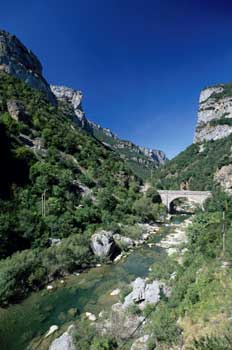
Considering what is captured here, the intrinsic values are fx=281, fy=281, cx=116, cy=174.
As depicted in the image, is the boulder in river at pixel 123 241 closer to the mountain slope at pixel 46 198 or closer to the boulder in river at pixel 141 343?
the mountain slope at pixel 46 198

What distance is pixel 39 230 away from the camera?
26.7 metres

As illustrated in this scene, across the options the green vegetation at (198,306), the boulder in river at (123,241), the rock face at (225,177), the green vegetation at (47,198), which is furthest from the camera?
the rock face at (225,177)

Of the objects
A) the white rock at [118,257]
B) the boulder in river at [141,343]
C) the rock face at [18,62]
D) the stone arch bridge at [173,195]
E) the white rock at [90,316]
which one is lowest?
the white rock at [90,316]

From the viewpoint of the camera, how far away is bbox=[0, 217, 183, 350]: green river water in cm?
1477

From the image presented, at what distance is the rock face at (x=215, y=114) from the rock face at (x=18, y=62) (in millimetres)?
69559

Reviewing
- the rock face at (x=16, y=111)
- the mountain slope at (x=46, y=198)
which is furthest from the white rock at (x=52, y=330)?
the rock face at (x=16, y=111)

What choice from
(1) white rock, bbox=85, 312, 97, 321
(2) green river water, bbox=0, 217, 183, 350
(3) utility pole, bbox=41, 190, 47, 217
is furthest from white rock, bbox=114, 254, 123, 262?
(1) white rock, bbox=85, 312, 97, 321

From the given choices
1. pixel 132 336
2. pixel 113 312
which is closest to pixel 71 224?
pixel 113 312

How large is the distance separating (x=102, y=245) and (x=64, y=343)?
14624 mm

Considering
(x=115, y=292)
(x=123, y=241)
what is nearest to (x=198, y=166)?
(x=123, y=241)

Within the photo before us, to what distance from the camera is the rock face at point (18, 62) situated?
70625 millimetres

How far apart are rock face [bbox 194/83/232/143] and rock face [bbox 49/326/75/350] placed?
109 metres

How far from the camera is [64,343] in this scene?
12.6 m

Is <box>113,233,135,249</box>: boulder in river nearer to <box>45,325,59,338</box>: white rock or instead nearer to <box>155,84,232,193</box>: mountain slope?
<box>45,325,59,338</box>: white rock
